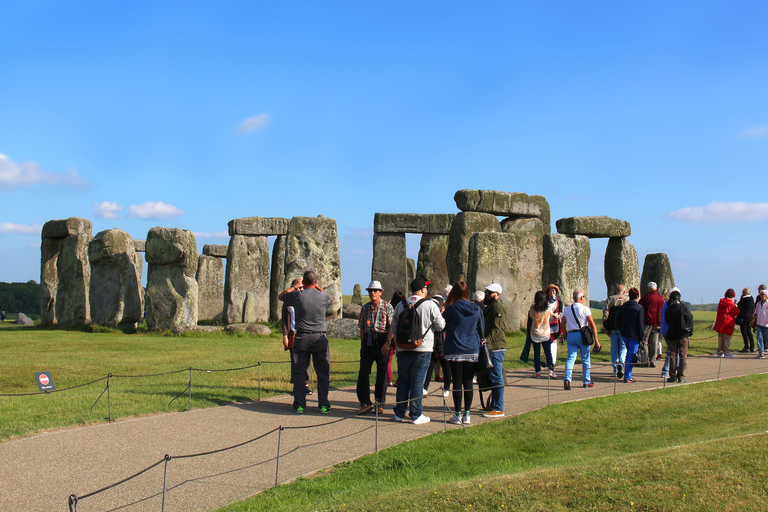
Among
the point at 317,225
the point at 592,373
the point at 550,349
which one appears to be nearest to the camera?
the point at 550,349

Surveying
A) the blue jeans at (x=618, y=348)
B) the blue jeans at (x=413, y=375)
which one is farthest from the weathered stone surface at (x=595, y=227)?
the blue jeans at (x=413, y=375)

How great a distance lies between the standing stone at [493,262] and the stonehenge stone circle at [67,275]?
1184 cm

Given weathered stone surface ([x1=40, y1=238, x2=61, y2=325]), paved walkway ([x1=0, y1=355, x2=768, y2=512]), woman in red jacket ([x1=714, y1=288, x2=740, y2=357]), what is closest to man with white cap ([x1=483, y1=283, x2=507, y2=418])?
paved walkway ([x1=0, y1=355, x2=768, y2=512])

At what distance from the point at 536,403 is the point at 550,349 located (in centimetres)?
195

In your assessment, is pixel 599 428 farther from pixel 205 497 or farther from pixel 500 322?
pixel 205 497

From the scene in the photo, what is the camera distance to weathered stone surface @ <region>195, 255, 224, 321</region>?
28.1m

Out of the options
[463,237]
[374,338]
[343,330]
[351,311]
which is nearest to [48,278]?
[351,311]

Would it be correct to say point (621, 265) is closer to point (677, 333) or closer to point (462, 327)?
point (677, 333)

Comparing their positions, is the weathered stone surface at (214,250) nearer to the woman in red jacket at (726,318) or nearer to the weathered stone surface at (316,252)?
the weathered stone surface at (316,252)

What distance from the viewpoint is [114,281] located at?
20734 mm

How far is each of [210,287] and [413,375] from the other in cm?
2215

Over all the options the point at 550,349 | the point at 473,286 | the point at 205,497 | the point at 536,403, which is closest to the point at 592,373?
the point at 550,349

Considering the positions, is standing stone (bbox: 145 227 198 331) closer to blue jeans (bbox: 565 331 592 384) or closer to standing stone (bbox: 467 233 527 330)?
standing stone (bbox: 467 233 527 330)

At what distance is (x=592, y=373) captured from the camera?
11.6 metres
